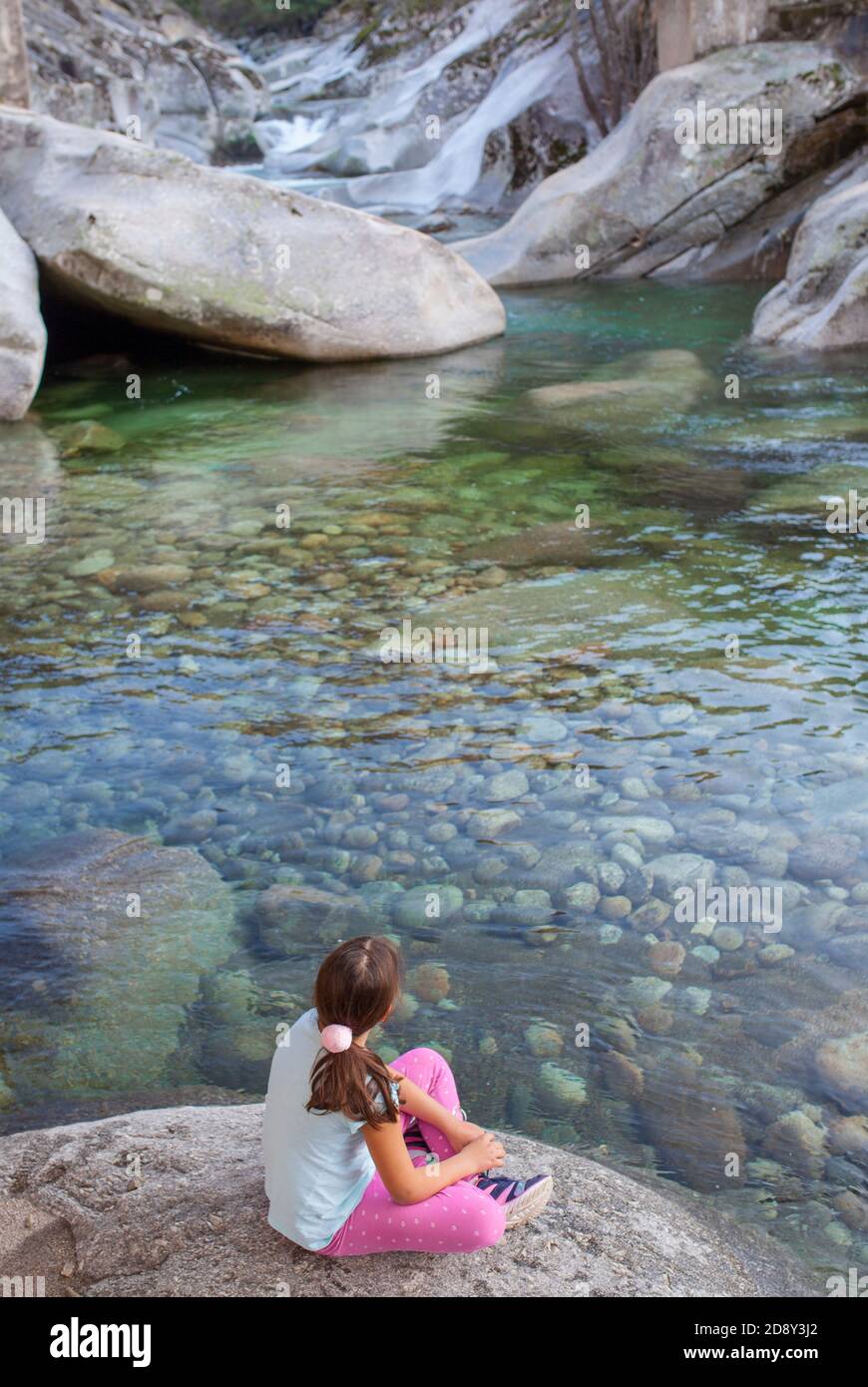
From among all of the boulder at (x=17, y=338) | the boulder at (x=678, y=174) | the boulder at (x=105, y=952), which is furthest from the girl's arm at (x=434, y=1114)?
the boulder at (x=678, y=174)

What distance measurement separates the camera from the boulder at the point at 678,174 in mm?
13461

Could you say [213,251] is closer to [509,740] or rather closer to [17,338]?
[17,338]

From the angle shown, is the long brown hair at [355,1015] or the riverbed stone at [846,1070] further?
the riverbed stone at [846,1070]

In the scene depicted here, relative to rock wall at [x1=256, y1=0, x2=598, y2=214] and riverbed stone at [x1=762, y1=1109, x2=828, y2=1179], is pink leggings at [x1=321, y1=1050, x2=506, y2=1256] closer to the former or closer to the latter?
riverbed stone at [x1=762, y1=1109, x2=828, y2=1179]

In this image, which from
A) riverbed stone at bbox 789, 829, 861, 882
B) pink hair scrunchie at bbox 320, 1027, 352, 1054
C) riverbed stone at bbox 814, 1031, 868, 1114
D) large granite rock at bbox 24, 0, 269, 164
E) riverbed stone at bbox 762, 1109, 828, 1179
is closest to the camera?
pink hair scrunchie at bbox 320, 1027, 352, 1054

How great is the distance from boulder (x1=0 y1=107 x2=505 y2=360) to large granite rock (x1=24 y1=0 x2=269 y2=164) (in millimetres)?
14901

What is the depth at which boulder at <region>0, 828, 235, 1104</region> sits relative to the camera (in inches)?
128

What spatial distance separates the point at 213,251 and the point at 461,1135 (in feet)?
27.0

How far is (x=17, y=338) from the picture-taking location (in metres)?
8.56

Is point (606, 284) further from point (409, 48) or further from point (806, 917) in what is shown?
point (409, 48)

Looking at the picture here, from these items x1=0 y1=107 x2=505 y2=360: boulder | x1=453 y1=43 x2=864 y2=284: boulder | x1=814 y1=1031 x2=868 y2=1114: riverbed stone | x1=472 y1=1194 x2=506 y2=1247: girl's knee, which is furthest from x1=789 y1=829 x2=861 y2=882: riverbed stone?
x1=453 y1=43 x2=864 y2=284: boulder

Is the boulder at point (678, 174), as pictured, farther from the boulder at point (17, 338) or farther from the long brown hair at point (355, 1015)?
the long brown hair at point (355, 1015)

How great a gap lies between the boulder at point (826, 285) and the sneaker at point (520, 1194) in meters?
8.77

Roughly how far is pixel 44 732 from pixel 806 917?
2.81 metres
